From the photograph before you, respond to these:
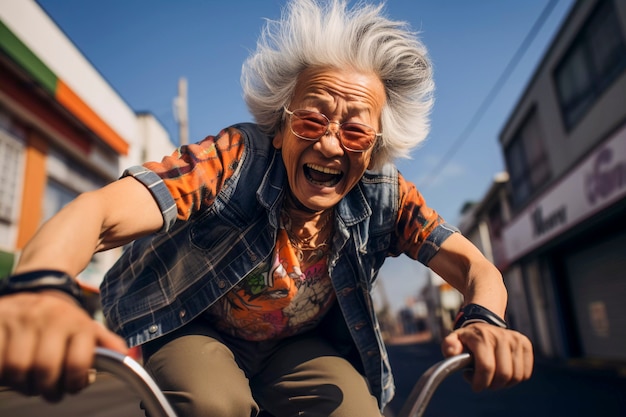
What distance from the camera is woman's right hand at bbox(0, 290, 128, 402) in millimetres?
668

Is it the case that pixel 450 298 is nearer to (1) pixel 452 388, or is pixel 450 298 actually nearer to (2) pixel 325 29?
(1) pixel 452 388

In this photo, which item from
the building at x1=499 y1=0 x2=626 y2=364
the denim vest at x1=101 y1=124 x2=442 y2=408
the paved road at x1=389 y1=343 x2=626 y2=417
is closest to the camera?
the denim vest at x1=101 y1=124 x2=442 y2=408

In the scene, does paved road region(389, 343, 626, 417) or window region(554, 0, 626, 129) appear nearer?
paved road region(389, 343, 626, 417)

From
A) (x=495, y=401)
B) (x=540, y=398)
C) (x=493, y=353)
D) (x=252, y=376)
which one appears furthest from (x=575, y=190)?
(x=493, y=353)

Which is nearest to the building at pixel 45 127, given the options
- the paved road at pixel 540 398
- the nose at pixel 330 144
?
the paved road at pixel 540 398

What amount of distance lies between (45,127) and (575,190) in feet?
34.6

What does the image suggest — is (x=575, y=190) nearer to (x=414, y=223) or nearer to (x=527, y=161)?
(x=527, y=161)

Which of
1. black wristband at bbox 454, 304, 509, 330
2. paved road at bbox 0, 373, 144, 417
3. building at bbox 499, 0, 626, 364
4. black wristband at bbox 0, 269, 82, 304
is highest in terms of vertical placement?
building at bbox 499, 0, 626, 364

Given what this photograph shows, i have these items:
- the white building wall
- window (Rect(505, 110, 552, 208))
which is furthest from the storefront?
the white building wall

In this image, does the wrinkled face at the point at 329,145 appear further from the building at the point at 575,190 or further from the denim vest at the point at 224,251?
the building at the point at 575,190

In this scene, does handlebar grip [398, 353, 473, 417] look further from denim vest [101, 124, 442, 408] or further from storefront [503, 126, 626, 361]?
storefront [503, 126, 626, 361]

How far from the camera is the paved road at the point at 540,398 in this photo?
18.9 ft

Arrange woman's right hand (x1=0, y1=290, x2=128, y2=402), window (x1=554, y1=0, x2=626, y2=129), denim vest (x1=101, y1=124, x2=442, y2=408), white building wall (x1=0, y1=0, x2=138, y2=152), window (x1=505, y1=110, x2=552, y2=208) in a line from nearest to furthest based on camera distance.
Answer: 1. woman's right hand (x1=0, y1=290, x2=128, y2=402)
2. denim vest (x1=101, y1=124, x2=442, y2=408)
3. white building wall (x1=0, y1=0, x2=138, y2=152)
4. window (x1=554, y1=0, x2=626, y2=129)
5. window (x1=505, y1=110, x2=552, y2=208)

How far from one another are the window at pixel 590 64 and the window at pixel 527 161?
7.01 ft
